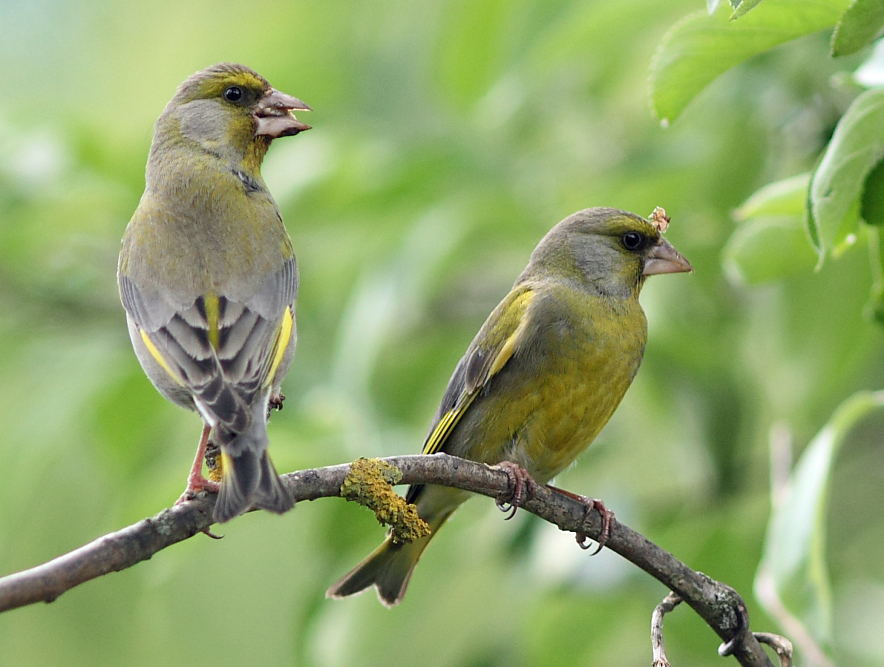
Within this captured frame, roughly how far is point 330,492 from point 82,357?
3.65 metres

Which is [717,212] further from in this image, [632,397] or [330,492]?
[330,492]

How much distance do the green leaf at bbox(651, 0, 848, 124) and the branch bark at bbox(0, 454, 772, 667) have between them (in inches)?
35.7

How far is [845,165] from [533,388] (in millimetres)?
1454

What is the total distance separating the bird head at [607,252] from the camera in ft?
12.6

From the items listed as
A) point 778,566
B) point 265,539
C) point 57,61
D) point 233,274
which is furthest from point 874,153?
point 57,61

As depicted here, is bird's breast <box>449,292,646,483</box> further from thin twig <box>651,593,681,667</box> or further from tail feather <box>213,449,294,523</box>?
tail feather <box>213,449,294,523</box>

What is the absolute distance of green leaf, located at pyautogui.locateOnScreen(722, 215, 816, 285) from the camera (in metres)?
2.85

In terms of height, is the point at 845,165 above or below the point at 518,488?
above

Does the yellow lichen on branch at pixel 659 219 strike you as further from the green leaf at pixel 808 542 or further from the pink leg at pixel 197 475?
the pink leg at pixel 197 475

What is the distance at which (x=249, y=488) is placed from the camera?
78.0 inches

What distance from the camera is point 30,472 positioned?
475cm

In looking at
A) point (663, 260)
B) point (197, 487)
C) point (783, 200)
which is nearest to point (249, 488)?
point (197, 487)

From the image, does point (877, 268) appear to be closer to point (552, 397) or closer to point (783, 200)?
point (783, 200)

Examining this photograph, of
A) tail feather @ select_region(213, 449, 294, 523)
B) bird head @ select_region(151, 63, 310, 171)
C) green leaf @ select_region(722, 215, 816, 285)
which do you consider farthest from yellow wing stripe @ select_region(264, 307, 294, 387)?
green leaf @ select_region(722, 215, 816, 285)
